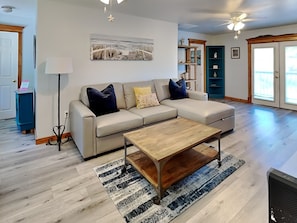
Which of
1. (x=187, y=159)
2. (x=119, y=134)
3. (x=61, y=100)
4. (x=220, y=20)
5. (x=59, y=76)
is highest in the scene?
(x=220, y=20)

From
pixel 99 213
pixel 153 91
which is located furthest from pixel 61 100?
pixel 99 213

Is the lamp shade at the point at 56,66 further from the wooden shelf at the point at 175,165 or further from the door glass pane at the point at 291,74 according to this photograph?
the door glass pane at the point at 291,74

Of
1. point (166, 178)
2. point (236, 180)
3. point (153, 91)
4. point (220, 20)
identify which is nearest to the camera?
point (166, 178)

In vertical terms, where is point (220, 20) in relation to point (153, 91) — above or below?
above

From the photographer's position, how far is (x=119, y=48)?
407 cm

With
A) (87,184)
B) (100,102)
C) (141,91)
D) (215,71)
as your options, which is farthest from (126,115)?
(215,71)

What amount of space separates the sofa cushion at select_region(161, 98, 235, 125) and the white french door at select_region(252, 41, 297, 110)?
316 centimetres

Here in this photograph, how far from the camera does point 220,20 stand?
4.84 meters

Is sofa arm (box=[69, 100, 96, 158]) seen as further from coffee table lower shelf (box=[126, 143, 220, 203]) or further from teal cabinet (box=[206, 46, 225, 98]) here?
teal cabinet (box=[206, 46, 225, 98])

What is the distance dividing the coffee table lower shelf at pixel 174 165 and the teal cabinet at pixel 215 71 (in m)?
5.25

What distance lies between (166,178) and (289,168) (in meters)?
1.65

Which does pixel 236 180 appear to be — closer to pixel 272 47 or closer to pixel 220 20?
pixel 220 20

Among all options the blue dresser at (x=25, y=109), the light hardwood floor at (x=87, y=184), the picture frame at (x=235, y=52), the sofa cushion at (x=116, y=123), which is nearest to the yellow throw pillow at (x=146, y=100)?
the sofa cushion at (x=116, y=123)

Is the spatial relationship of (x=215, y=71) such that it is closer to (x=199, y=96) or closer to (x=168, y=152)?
(x=199, y=96)
